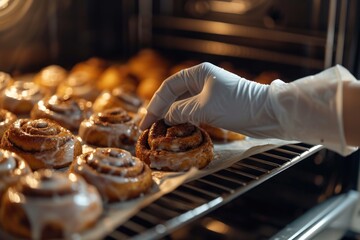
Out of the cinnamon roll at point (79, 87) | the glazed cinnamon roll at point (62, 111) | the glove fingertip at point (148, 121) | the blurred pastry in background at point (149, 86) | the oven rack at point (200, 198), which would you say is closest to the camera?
the oven rack at point (200, 198)

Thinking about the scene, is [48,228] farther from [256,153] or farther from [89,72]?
[89,72]

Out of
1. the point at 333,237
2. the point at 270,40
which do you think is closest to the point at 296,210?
the point at 333,237

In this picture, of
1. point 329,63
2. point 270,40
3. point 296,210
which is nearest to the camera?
point 329,63

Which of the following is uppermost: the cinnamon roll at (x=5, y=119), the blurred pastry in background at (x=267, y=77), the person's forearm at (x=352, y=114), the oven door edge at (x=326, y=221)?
the person's forearm at (x=352, y=114)

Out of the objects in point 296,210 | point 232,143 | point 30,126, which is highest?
point 30,126

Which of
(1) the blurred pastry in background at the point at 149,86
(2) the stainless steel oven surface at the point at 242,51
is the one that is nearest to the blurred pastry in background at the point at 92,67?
(2) the stainless steel oven surface at the point at 242,51

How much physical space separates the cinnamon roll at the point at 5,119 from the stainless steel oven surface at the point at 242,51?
0.47 meters

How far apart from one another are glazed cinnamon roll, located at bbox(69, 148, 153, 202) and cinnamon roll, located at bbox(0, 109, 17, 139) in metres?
0.51

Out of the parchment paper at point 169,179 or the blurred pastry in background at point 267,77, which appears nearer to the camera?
the parchment paper at point 169,179

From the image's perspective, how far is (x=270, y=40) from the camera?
9.40 feet

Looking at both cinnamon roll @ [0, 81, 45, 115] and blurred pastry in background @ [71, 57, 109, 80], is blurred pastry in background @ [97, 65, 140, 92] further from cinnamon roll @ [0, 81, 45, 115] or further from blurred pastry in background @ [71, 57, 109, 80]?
cinnamon roll @ [0, 81, 45, 115]

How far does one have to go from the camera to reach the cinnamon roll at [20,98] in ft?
7.66

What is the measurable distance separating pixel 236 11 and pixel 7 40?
1.12m

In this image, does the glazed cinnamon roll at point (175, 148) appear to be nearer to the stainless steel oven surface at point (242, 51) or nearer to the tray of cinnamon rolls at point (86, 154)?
the tray of cinnamon rolls at point (86, 154)
